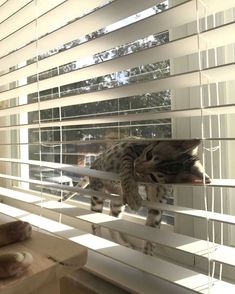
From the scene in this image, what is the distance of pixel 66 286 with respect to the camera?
741 mm


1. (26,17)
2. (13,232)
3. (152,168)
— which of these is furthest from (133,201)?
(26,17)

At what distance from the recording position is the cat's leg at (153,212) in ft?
2.48

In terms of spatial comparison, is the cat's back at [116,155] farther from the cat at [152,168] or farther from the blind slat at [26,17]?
the blind slat at [26,17]

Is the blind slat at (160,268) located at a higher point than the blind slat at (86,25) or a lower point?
lower

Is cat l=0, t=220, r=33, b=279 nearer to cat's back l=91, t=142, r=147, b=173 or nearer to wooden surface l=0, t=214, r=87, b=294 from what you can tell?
wooden surface l=0, t=214, r=87, b=294

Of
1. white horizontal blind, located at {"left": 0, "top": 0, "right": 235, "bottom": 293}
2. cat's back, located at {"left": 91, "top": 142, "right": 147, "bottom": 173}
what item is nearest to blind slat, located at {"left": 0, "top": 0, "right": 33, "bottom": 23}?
white horizontal blind, located at {"left": 0, "top": 0, "right": 235, "bottom": 293}

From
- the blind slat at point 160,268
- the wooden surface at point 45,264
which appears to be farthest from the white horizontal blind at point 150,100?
the wooden surface at point 45,264

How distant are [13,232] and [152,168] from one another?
32 cm

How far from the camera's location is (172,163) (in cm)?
69

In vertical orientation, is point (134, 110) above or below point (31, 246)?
above

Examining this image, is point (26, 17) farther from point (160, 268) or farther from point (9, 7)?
point (160, 268)

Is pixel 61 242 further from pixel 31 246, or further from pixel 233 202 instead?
pixel 233 202

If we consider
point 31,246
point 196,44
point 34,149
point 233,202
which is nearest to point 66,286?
point 31,246

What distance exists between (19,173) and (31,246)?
0.94m
